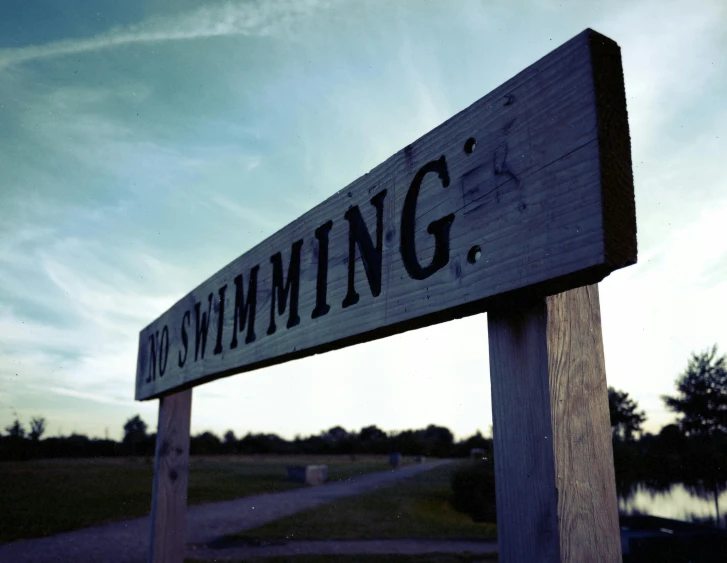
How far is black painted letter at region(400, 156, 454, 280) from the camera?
4.04 feet

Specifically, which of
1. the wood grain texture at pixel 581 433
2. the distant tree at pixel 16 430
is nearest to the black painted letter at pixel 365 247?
the wood grain texture at pixel 581 433

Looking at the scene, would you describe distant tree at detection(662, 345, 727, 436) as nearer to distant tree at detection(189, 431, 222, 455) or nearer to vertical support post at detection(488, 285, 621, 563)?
distant tree at detection(189, 431, 222, 455)

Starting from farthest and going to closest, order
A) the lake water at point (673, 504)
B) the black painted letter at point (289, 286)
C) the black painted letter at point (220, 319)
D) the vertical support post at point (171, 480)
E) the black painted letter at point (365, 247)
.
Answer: the lake water at point (673, 504), the vertical support post at point (171, 480), the black painted letter at point (220, 319), the black painted letter at point (289, 286), the black painted letter at point (365, 247)

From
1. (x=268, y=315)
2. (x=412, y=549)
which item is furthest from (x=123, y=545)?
(x=268, y=315)

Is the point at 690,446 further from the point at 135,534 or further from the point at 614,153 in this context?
the point at 614,153

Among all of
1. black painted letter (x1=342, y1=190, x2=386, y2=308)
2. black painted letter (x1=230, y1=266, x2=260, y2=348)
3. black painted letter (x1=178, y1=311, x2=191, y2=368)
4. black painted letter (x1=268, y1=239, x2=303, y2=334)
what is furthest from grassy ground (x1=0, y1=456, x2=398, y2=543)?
black painted letter (x1=342, y1=190, x2=386, y2=308)

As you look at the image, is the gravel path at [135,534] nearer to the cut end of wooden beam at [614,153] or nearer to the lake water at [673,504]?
the cut end of wooden beam at [614,153]

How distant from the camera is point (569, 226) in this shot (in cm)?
97

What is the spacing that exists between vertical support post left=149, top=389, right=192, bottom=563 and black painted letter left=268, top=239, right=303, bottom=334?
4.74 ft

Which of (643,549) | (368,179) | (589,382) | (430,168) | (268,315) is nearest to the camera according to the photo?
(589,382)

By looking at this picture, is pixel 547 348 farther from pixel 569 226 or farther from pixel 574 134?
pixel 574 134

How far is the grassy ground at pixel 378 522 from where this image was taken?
995 cm

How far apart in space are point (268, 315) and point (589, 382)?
43.6 inches

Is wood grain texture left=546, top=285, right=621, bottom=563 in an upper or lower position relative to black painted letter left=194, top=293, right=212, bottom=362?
lower
